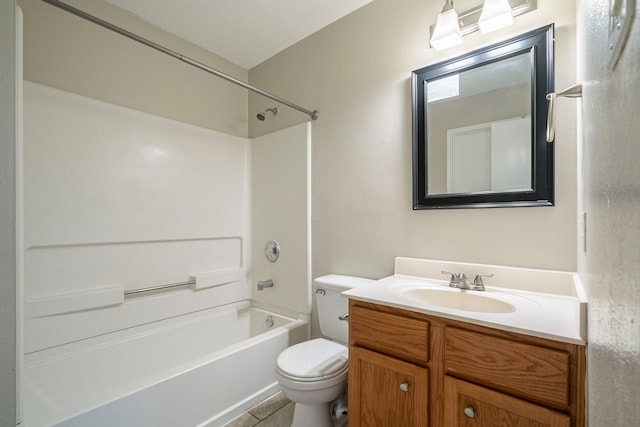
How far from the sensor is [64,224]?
166cm

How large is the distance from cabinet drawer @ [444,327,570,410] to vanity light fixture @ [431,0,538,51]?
139 cm

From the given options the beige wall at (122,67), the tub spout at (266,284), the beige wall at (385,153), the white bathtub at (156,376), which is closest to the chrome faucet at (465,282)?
the beige wall at (385,153)

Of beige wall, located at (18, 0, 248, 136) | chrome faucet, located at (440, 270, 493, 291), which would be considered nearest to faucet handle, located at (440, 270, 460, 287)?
chrome faucet, located at (440, 270, 493, 291)

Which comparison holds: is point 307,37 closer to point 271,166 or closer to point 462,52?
point 271,166

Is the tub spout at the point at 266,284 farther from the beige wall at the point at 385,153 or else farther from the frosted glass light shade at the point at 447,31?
the frosted glass light shade at the point at 447,31

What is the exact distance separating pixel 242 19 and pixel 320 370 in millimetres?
2283

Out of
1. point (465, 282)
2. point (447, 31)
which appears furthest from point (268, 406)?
point (447, 31)

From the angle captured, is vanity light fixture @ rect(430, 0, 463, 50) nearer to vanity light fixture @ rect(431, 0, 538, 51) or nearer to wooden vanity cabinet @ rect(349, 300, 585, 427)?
vanity light fixture @ rect(431, 0, 538, 51)

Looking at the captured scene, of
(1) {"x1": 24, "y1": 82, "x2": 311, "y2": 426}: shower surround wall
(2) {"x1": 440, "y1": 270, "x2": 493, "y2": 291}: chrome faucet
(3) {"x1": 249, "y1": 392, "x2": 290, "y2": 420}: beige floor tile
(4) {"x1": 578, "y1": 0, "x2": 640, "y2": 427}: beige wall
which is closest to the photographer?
(4) {"x1": 578, "y1": 0, "x2": 640, "y2": 427}: beige wall

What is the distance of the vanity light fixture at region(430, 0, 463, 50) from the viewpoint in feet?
4.71

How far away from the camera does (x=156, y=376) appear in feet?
4.72

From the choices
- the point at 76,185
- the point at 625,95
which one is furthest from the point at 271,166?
the point at 625,95

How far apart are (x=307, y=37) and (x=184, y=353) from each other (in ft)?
8.34

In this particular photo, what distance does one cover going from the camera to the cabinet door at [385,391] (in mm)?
1100
